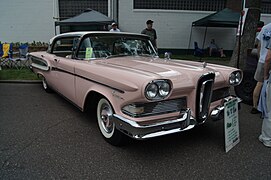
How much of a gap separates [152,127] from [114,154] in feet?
2.38

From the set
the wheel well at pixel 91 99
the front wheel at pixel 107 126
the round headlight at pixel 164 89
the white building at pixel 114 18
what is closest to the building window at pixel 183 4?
the white building at pixel 114 18

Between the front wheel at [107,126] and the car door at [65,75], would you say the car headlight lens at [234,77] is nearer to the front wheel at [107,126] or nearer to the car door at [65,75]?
the front wheel at [107,126]

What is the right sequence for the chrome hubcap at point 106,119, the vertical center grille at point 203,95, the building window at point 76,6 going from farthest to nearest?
the building window at point 76,6, the chrome hubcap at point 106,119, the vertical center grille at point 203,95

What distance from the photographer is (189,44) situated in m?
13.5

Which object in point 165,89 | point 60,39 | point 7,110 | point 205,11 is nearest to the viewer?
point 165,89

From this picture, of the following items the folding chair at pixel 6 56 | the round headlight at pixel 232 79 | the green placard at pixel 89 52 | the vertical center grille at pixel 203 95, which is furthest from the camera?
the folding chair at pixel 6 56

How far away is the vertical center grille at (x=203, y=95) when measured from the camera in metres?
2.50

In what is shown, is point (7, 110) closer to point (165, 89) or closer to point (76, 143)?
point (76, 143)

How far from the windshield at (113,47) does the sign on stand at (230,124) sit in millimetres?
1810

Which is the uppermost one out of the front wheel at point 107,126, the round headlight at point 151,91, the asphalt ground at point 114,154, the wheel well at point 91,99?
the round headlight at point 151,91

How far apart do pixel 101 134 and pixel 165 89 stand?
1.36 meters

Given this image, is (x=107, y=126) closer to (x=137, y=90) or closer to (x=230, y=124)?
(x=137, y=90)

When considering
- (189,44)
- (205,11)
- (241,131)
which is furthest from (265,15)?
(241,131)

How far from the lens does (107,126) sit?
116 inches
